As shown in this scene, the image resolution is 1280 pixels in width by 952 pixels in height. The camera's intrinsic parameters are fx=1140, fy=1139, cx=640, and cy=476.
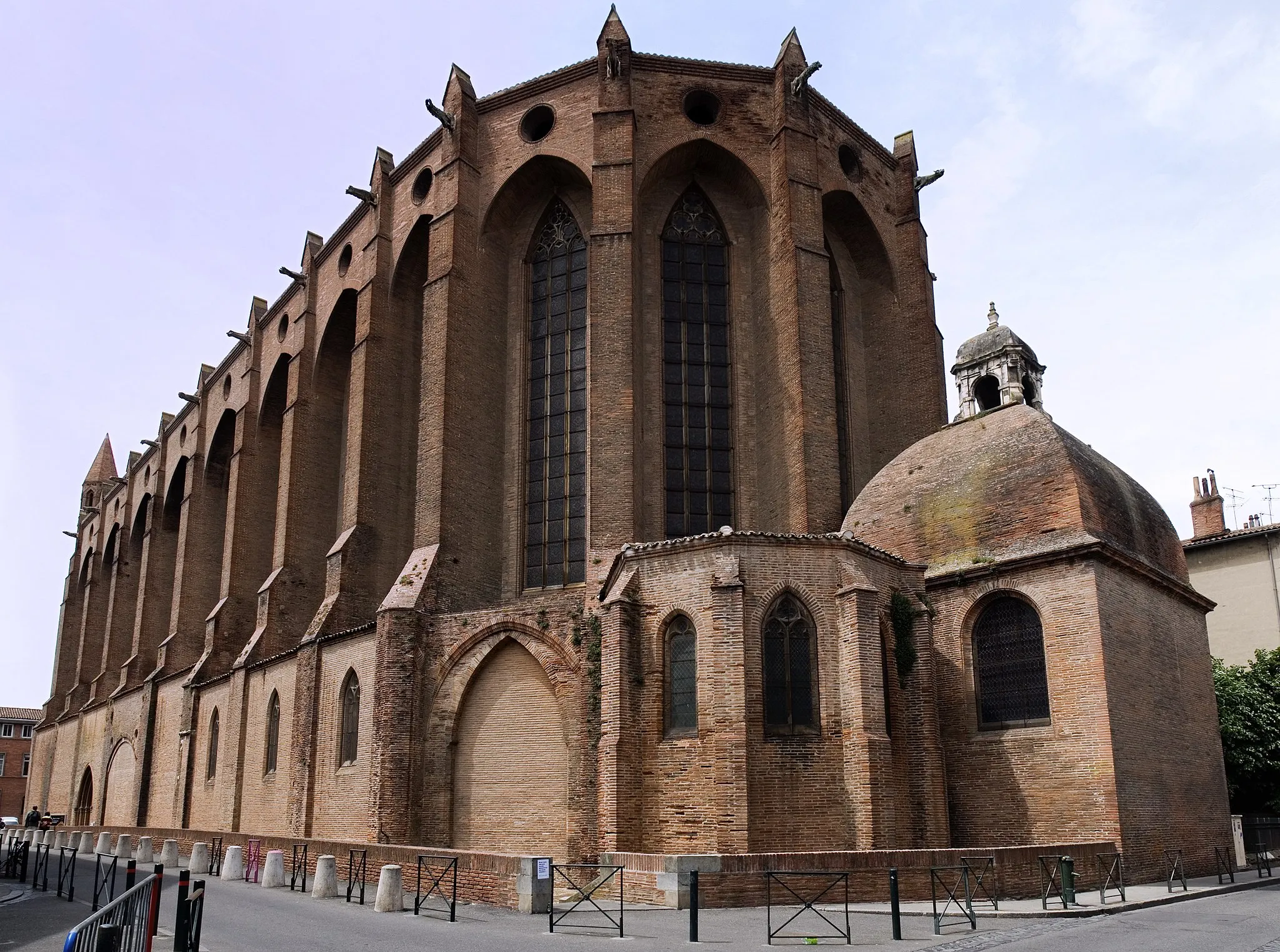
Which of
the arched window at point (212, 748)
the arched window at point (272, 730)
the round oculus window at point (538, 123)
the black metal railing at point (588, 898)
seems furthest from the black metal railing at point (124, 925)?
the arched window at point (212, 748)

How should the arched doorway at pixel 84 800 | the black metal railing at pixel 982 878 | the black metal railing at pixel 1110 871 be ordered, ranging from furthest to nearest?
the arched doorway at pixel 84 800 → the black metal railing at pixel 1110 871 → the black metal railing at pixel 982 878

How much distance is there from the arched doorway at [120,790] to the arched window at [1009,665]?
3130 cm

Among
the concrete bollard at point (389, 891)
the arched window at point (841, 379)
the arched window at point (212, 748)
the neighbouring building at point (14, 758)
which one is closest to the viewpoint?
the concrete bollard at point (389, 891)

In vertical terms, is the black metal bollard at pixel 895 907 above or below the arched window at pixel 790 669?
below

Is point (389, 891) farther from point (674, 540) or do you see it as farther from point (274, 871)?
point (674, 540)

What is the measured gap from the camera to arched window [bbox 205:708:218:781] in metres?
34.0

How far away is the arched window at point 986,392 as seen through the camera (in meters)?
25.2

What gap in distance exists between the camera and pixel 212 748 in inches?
1351

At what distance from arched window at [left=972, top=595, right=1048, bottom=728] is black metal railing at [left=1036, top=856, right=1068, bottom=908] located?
3.34m

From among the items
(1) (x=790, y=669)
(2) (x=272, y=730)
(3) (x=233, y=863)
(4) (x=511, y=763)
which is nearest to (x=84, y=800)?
(2) (x=272, y=730)

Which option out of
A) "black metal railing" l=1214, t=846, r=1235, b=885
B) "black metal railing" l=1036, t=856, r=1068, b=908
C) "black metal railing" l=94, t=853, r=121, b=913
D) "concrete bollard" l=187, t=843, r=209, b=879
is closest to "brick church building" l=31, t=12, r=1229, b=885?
"black metal railing" l=1214, t=846, r=1235, b=885

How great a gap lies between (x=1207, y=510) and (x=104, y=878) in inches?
1399

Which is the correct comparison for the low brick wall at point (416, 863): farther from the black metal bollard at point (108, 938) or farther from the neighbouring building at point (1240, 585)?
the neighbouring building at point (1240, 585)

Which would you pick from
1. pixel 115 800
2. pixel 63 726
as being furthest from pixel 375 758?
pixel 63 726
